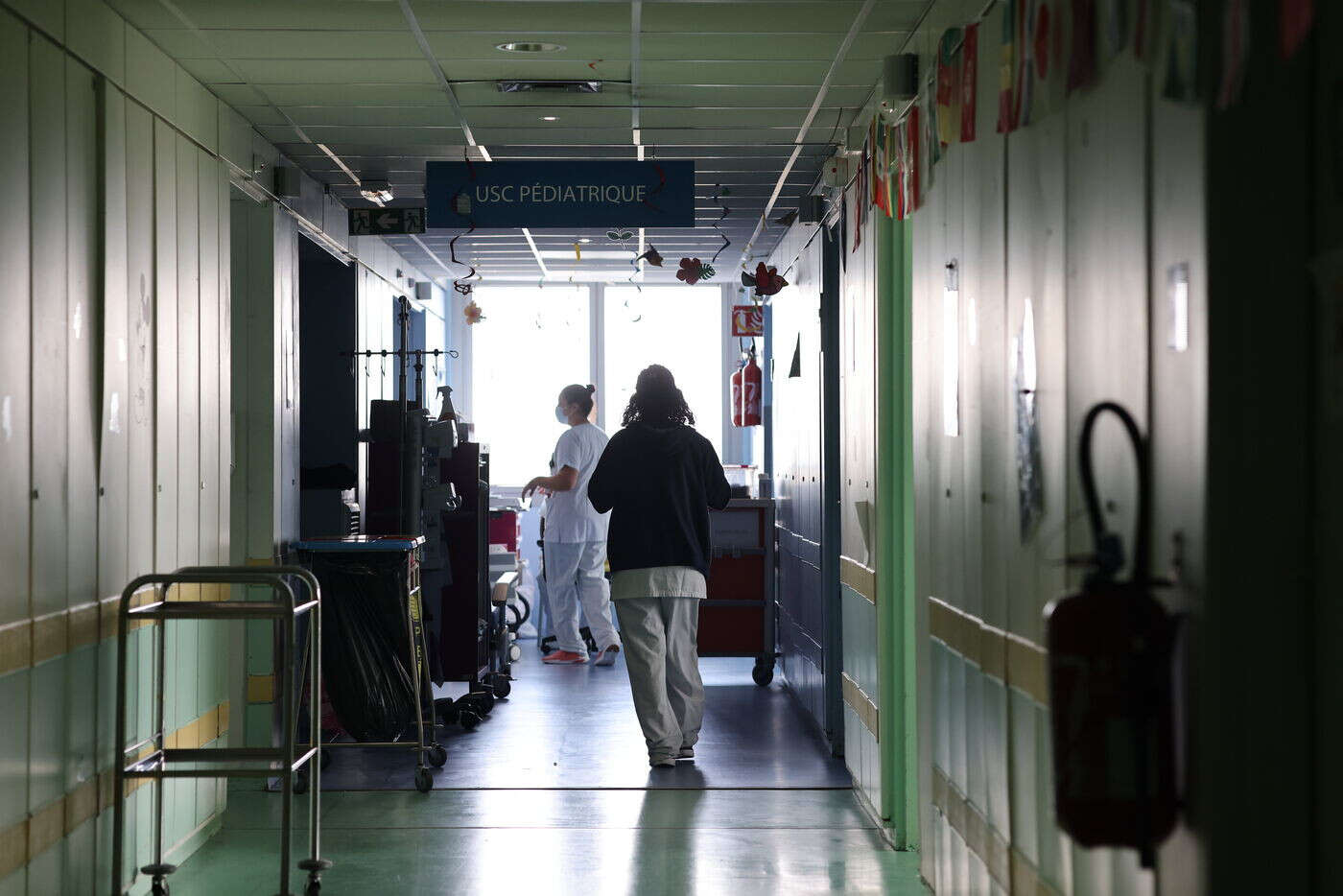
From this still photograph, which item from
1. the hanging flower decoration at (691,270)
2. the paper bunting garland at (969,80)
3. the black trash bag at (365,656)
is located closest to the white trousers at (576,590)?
the hanging flower decoration at (691,270)

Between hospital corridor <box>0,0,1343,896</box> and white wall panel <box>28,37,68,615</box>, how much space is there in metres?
0.02

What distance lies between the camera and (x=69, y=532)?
151 inches

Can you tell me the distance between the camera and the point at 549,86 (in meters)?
5.38

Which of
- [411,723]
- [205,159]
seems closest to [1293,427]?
[205,159]

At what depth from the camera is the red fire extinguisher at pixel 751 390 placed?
1017cm

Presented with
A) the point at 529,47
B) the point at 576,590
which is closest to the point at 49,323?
the point at 529,47

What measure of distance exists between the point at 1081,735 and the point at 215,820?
407 cm

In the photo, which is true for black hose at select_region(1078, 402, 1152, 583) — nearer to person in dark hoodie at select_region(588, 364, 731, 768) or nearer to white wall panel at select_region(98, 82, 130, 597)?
white wall panel at select_region(98, 82, 130, 597)

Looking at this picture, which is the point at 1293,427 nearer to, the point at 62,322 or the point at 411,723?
the point at 62,322

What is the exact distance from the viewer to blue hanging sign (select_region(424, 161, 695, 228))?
239 inches

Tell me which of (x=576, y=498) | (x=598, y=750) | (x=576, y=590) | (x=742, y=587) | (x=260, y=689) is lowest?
(x=598, y=750)

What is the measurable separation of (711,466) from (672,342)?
249 inches

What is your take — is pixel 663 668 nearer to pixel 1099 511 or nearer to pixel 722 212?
pixel 722 212

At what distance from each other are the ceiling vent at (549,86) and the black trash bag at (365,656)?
2.21 m
